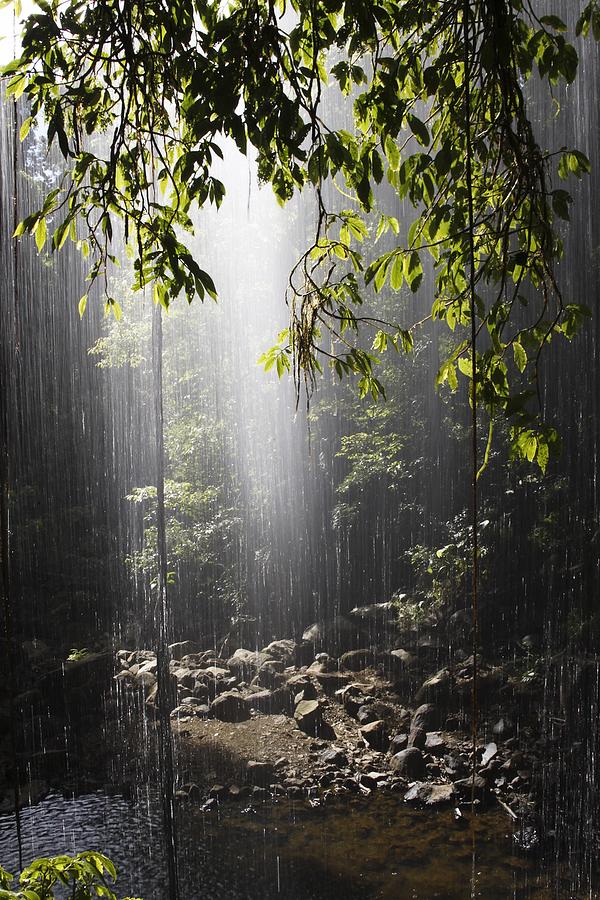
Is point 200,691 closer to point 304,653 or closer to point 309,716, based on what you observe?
point 304,653

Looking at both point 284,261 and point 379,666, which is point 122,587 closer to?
point 379,666

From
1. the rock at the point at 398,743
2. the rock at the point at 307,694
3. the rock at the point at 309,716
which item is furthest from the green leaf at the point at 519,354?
the rock at the point at 307,694

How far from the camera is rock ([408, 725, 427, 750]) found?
211 inches

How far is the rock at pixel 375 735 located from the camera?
5.54 m

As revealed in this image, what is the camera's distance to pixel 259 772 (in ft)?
17.5

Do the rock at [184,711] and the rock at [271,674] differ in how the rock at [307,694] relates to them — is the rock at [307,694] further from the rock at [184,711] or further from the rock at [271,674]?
the rock at [184,711]

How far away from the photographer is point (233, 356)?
9102 millimetres

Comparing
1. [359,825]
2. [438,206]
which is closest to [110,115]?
[438,206]

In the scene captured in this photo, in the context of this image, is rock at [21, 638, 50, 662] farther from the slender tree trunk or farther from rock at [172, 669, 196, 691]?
rock at [172, 669, 196, 691]

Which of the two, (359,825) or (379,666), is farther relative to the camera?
(379,666)

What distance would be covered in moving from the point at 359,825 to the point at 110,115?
4.30 metres

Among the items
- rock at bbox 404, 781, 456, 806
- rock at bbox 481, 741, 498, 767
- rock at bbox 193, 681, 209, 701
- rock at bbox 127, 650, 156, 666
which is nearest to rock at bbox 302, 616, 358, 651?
rock at bbox 193, 681, 209, 701

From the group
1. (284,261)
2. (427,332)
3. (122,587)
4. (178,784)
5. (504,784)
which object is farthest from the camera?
(284,261)

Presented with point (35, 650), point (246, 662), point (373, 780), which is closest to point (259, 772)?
point (373, 780)
